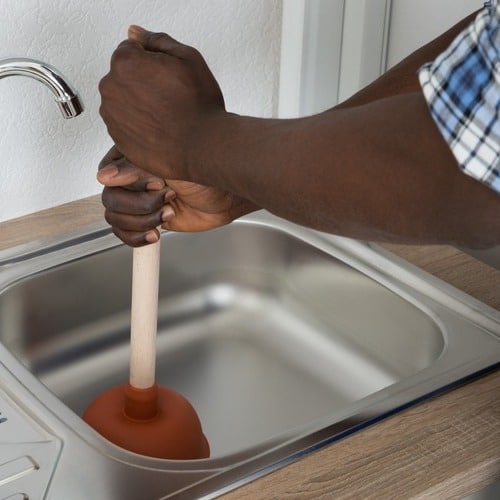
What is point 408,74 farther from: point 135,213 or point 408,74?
point 135,213

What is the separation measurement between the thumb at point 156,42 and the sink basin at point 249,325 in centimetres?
33

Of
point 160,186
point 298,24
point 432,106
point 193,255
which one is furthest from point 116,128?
point 298,24

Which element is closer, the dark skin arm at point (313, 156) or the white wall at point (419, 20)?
the dark skin arm at point (313, 156)

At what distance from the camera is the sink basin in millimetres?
1155

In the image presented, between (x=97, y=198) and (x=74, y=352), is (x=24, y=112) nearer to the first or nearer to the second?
(x=97, y=198)

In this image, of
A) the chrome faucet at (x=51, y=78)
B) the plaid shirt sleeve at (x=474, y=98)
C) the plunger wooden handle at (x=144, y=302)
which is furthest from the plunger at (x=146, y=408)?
the plaid shirt sleeve at (x=474, y=98)

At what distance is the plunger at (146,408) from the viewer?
101 centimetres

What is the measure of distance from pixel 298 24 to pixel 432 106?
795 mm

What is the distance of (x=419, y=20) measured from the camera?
1.40 meters

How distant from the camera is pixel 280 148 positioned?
734 mm

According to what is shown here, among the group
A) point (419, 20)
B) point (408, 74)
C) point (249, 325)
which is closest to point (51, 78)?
point (408, 74)

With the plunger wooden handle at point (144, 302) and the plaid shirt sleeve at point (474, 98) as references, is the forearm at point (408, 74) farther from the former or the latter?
the plaid shirt sleeve at point (474, 98)

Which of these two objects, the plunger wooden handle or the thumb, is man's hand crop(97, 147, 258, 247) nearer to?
the plunger wooden handle

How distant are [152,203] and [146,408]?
0.20m
